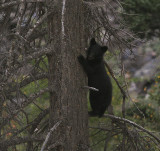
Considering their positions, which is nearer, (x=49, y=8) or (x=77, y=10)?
(x=49, y=8)

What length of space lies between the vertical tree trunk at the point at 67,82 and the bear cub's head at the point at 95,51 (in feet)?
2.77

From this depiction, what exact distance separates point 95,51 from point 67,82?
1.27 meters

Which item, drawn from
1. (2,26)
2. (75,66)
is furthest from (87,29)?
(2,26)

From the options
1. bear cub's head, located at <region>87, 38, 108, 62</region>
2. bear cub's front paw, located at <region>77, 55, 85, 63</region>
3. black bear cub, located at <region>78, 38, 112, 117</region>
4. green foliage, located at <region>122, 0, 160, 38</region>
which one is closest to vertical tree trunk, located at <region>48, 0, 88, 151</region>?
bear cub's front paw, located at <region>77, 55, 85, 63</region>

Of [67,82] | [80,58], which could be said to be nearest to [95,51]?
[80,58]

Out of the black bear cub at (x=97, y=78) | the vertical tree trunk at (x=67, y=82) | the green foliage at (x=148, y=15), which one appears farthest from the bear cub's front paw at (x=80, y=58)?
the green foliage at (x=148, y=15)

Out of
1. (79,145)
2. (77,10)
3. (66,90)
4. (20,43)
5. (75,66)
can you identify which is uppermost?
(77,10)

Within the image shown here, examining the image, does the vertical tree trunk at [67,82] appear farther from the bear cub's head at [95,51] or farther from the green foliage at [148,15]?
the green foliage at [148,15]

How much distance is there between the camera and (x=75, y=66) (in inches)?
165

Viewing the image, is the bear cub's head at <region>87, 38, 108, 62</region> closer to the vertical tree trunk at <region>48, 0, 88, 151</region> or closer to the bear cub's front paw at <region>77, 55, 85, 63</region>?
the bear cub's front paw at <region>77, 55, 85, 63</region>

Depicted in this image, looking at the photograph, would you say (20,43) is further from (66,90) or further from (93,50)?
(93,50)

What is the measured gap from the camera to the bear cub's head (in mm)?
5081

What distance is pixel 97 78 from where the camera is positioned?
5.22 metres

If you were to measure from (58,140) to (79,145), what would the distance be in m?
0.35
